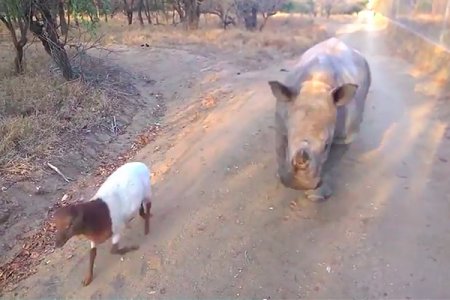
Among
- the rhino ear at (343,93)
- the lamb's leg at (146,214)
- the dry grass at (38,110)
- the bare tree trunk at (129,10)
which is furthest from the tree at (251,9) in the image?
the lamb's leg at (146,214)

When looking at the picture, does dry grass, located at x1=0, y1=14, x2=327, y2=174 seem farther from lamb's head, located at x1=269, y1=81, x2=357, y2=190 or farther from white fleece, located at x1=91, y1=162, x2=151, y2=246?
lamb's head, located at x1=269, y1=81, x2=357, y2=190

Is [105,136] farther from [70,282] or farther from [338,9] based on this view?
[338,9]

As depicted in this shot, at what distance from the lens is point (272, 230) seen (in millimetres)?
5168

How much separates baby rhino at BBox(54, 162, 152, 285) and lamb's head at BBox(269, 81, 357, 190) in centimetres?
147

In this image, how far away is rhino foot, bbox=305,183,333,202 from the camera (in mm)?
5457

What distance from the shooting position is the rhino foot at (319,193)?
546cm

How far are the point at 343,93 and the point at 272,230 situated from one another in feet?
5.33

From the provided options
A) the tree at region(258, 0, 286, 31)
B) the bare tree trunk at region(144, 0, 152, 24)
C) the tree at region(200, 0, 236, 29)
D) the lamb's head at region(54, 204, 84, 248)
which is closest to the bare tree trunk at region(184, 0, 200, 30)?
the tree at region(200, 0, 236, 29)

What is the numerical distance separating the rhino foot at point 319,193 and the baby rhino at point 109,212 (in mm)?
1831

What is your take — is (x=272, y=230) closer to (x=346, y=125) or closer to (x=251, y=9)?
(x=346, y=125)

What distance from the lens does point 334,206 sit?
217 inches

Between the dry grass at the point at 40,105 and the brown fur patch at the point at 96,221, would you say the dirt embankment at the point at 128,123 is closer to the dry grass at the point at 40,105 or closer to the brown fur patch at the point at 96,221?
the dry grass at the point at 40,105

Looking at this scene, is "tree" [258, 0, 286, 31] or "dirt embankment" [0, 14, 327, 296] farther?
"tree" [258, 0, 286, 31]

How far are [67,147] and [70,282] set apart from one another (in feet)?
10.1
